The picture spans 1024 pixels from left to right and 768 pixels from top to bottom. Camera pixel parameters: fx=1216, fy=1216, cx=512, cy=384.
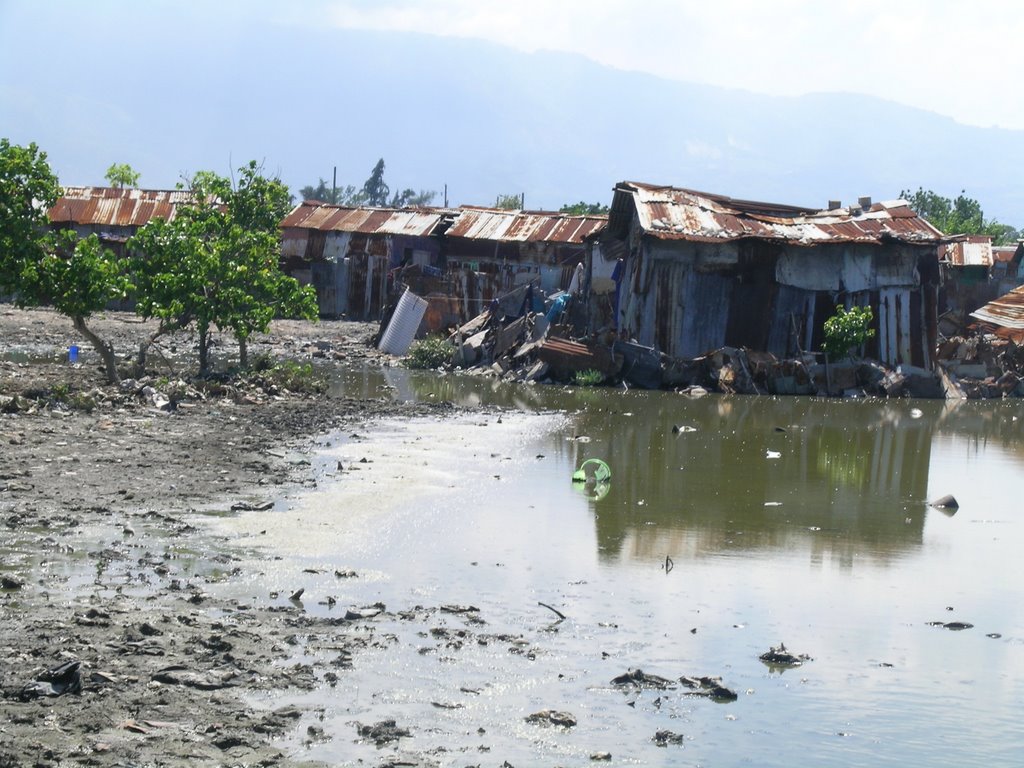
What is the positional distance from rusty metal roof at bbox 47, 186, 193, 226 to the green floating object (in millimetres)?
25597

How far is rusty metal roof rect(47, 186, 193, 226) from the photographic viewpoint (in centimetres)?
3556

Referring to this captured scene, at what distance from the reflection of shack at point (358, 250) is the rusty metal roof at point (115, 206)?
4.02 m

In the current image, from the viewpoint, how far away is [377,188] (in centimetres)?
7850

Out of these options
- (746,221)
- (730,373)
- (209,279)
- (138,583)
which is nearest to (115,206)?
(209,279)

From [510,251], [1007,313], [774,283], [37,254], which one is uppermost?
[510,251]

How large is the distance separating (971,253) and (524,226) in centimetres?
1193

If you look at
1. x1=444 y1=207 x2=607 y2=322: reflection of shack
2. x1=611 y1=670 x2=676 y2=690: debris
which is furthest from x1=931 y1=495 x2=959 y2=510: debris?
x1=444 y1=207 x2=607 y2=322: reflection of shack

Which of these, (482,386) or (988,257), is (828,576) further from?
(988,257)

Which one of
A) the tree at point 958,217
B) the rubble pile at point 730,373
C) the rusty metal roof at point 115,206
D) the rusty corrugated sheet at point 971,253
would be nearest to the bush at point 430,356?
the rubble pile at point 730,373

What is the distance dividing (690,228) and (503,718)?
16521 mm

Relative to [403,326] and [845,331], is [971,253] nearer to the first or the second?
[845,331]

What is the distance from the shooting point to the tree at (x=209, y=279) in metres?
16.9

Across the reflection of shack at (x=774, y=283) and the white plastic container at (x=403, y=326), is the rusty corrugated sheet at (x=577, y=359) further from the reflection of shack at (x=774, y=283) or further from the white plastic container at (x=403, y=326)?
the white plastic container at (x=403, y=326)

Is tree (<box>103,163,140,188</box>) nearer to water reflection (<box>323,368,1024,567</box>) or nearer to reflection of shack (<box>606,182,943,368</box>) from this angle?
water reflection (<box>323,368,1024,567</box>)
